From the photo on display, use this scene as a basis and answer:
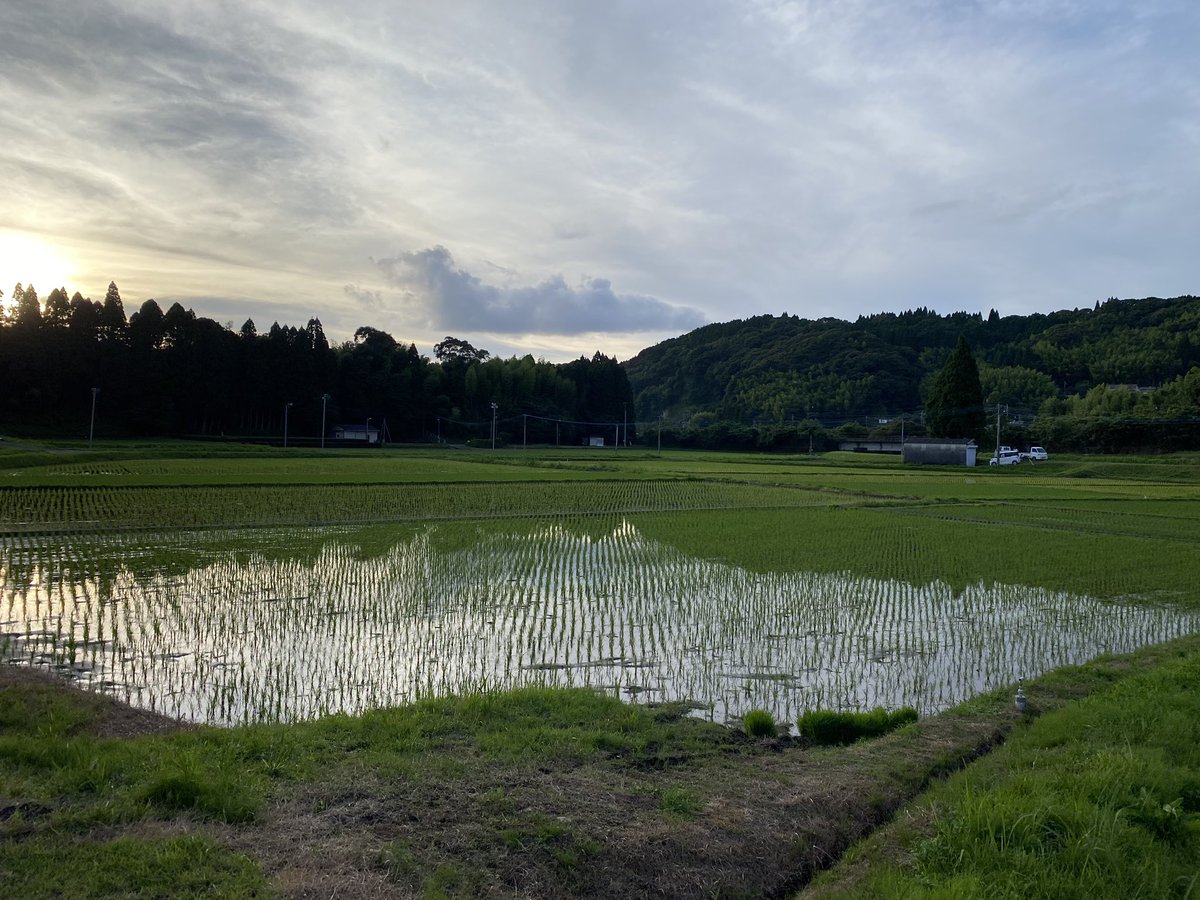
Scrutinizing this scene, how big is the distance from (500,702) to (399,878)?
2.25 metres

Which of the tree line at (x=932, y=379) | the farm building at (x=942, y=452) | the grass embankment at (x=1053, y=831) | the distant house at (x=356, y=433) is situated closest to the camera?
the grass embankment at (x=1053, y=831)

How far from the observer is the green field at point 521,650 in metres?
3.68

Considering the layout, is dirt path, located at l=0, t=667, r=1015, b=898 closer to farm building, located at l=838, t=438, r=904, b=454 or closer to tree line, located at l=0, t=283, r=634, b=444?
tree line, located at l=0, t=283, r=634, b=444

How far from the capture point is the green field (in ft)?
12.1

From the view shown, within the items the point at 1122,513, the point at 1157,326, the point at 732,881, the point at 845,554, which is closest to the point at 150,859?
the point at 732,881

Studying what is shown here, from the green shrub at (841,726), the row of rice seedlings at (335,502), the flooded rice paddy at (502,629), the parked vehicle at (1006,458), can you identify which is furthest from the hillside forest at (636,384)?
the green shrub at (841,726)

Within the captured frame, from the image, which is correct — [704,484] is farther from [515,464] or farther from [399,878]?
[399,878]

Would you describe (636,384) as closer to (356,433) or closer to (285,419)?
(356,433)

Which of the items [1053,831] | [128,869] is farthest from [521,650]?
[1053,831]

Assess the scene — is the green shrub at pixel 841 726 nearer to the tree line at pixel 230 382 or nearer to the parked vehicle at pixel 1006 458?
the parked vehicle at pixel 1006 458

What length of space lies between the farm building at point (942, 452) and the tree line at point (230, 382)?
124ft

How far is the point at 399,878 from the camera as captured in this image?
10.7 ft

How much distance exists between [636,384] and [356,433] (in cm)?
7030

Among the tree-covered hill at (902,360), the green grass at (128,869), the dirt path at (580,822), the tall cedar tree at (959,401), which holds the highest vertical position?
the tree-covered hill at (902,360)
